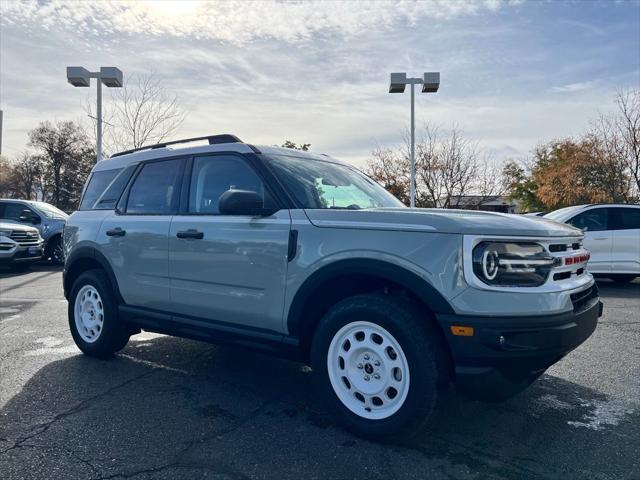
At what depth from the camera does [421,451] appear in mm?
2957

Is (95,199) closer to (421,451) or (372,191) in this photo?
(372,191)

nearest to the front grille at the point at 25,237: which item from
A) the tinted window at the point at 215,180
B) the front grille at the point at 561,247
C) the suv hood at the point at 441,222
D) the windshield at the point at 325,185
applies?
the tinted window at the point at 215,180

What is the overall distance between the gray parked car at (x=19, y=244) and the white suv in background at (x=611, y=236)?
12.1 m

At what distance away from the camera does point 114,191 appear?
4.97 metres

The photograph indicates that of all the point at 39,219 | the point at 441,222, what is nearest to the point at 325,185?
the point at 441,222

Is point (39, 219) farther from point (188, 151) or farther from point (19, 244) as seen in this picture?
point (188, 151)

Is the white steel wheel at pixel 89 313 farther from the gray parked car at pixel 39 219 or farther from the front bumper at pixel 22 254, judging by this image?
the gray parked car at pixel 39 219

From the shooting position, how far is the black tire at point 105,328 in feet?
15.7

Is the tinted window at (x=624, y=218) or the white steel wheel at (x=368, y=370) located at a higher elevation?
the tinted window at (x=624, y=218)

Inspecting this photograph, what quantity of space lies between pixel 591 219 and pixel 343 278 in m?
8.47

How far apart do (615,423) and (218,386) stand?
2.85 metres

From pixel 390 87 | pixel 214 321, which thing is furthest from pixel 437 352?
pixel 390 87

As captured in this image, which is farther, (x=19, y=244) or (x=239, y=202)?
(x=19, y=244)

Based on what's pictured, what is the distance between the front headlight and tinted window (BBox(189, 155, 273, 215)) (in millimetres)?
1742
